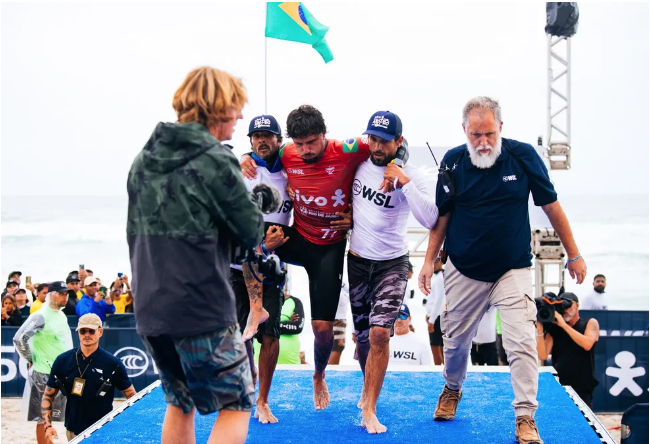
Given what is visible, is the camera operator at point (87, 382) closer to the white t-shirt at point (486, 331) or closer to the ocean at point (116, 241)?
the white t-shirt at point (486, 331)

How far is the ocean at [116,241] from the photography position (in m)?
32.4

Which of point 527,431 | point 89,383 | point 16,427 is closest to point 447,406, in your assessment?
point 527,431

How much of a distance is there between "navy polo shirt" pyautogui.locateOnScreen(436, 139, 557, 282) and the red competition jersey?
0.77 metres

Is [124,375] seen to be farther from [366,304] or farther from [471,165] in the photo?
[471,165]

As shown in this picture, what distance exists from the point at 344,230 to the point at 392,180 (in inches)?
22.9

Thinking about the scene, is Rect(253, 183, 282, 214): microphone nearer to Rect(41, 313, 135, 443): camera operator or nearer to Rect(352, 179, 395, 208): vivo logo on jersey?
Rect(352, 179, 395, 208): vivo logo on jersey

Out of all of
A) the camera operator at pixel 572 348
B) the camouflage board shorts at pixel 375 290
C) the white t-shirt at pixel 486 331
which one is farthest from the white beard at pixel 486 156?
the white t-shirt at pixel 486 331

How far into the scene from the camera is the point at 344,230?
4559 millimetres

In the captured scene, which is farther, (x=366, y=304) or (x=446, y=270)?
(x=366, y=304)

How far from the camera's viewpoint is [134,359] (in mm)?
9523

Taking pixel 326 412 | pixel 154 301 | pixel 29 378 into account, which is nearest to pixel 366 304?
pixel 326 412

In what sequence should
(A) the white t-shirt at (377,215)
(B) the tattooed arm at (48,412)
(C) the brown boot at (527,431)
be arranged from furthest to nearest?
(B) the tattooed arm at (48,412) < (A) the white t-shirt at (377,215) < (C) the brown boot at (527,431)

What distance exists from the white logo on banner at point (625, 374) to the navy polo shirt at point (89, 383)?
6.48 m

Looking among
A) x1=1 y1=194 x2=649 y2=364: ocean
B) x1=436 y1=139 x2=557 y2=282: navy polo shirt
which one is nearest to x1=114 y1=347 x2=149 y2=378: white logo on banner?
x1=436 y1=139 x2=557 y2=282: navy polo shirt
